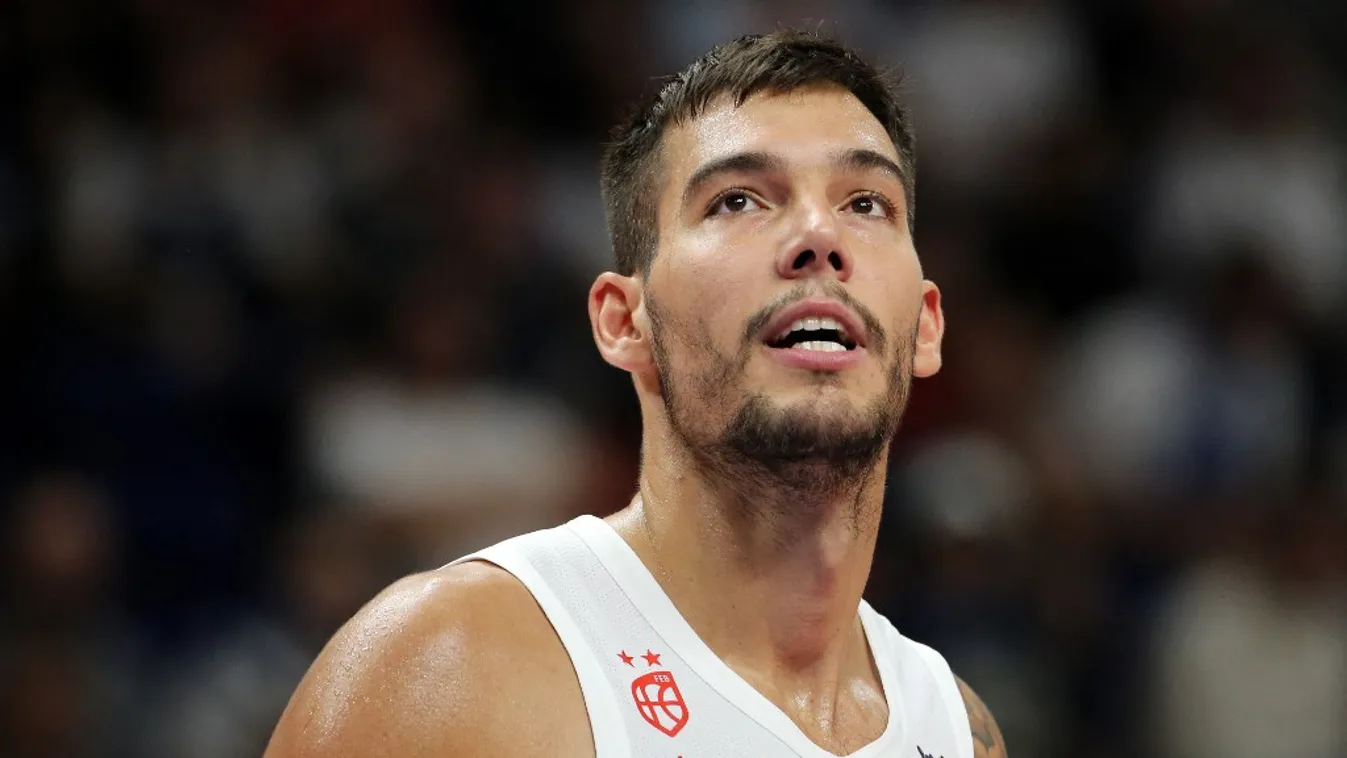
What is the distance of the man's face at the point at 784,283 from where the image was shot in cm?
299

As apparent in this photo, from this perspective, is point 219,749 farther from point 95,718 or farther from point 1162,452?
point 1162,452

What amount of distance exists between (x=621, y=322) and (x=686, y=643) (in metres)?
0.72

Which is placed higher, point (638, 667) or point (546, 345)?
point (546, 345)

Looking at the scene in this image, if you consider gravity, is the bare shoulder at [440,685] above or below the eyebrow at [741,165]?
below

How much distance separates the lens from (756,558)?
315cm

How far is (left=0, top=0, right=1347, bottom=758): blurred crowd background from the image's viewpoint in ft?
18.8

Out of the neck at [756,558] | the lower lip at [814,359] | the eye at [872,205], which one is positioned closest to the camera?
the lower lip at [814,359]

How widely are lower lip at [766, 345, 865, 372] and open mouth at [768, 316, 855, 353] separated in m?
0.02

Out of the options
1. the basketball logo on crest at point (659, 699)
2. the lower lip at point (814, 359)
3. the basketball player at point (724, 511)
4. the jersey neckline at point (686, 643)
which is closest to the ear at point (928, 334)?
the basketball player at point (724, 511)

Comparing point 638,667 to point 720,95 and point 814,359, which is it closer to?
point 814,359

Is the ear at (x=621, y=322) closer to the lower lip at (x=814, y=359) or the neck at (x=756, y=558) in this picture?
the neck at (x=756, y=558)

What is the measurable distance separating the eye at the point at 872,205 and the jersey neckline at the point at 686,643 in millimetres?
818

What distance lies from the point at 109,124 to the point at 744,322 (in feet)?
15.1

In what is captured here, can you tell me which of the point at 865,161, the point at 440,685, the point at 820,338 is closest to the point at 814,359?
the point at 820,338
